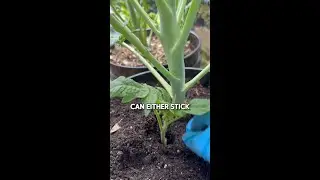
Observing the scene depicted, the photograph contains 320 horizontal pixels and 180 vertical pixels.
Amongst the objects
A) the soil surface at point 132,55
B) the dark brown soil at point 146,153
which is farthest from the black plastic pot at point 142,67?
the dark brown soil at point 146,153

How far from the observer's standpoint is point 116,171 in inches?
21.7

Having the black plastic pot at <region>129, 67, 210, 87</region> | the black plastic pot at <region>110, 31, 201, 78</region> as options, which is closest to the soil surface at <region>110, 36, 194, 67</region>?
the black plastic pot at <region>110, 31, 201, 78</region>

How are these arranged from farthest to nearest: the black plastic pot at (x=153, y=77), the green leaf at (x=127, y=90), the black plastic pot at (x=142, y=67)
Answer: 1. the black plastic pot at (x=142, y=67)
2. the black plastic pot at (x=153, y=77)
3. the green leaf at (x=127, y=90)

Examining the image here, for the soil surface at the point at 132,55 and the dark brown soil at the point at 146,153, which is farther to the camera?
the soil surface at the point at 132,55

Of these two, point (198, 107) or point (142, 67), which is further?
point (142, 67)

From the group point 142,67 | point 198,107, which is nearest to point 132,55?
point 142,67

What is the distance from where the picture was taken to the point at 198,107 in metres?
0.54

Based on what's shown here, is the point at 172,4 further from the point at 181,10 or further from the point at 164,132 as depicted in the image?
the point at 164,132

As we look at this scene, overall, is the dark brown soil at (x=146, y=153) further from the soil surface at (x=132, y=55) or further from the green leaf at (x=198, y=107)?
the soil surface at (x=132, y=55)

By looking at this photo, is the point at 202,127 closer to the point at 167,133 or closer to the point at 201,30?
the point at 167,133

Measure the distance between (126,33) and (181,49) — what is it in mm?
77

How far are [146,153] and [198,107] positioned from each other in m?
0.09

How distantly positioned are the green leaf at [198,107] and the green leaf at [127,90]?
0.20 feet

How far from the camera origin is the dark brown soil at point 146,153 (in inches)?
21.8
